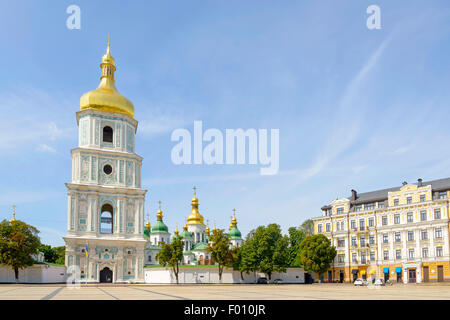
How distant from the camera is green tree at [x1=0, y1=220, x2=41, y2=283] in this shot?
5381 cm

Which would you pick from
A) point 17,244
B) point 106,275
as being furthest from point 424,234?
point 17,244

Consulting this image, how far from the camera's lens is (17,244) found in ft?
179

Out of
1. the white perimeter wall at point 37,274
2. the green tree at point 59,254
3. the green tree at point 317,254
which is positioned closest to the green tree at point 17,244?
the white perimeter wall at point 37,274

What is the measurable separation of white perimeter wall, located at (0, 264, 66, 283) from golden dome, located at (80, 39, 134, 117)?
2181cm

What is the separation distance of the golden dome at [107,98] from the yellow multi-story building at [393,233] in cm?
3569

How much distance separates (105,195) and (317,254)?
30.5m

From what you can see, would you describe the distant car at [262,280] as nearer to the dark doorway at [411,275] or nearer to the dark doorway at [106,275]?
the dark doorway at [411,275]

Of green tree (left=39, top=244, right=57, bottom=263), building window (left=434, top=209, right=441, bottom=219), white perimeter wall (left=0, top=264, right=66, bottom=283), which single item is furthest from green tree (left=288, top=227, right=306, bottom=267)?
green tree (left=39, top=244, right=57, bottom=263)

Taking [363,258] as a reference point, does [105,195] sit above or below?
above

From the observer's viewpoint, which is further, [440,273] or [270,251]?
[270,251]

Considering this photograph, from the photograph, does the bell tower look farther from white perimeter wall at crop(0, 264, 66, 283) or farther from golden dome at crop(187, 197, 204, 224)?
golden dome at crop(187, 197, 204, 224)

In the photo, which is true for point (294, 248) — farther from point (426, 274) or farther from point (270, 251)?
point (426, 274)

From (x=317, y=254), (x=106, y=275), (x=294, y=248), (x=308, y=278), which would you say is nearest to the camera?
(x=106, y=275)
